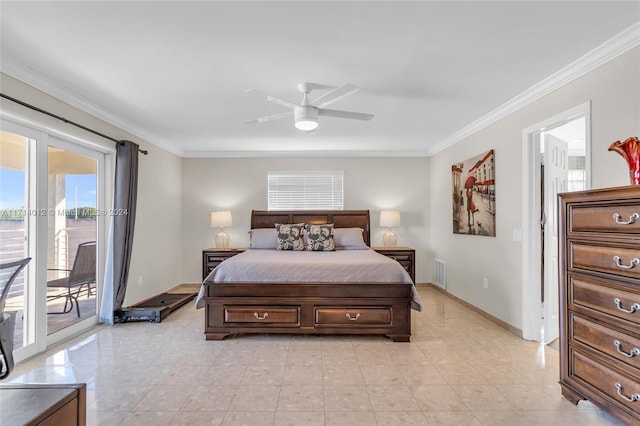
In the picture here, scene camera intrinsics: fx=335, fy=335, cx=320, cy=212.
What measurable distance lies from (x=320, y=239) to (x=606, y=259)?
3.26 metres

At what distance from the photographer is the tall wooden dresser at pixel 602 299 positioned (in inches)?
69.7

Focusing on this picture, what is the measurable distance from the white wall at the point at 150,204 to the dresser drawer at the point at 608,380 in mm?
4482

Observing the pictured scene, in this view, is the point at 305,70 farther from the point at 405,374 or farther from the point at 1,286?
the point at 405,374

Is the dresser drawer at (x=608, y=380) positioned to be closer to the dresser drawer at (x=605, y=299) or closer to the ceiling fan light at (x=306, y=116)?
the dresser drawer at (x=605, y=299)

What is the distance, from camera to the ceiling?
1949mm

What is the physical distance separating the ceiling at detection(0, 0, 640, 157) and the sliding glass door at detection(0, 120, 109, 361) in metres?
0.55

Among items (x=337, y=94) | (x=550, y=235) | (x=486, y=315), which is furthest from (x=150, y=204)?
(x=550, y=235)

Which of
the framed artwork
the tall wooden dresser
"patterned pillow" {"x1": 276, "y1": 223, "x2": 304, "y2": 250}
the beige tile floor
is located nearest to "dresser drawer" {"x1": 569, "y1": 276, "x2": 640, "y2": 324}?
the tall wooden dresser

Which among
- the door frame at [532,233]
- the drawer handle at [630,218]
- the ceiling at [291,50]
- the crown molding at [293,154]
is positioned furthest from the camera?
the crown molding at [293,154]

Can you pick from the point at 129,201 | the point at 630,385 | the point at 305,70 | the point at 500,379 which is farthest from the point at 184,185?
the point at 630,385

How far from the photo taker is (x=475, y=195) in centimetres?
430

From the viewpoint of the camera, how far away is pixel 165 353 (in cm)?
307

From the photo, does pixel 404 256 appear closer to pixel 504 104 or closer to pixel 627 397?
pixel 504 104

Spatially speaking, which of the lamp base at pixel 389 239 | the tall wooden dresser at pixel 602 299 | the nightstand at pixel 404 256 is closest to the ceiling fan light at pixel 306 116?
the tall wooden dresser at pixel 602 299
